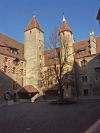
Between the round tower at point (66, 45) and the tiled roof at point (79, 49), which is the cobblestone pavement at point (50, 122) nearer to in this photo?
the round tower at point (66, 45)

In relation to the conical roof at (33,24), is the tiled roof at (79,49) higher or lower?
lower

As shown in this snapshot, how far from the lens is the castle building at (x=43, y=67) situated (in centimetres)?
2583

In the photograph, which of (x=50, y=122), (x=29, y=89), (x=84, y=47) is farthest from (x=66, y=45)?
(x=50, y=122)

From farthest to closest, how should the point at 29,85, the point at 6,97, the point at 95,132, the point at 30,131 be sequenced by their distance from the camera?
the point at 29,85
the point at 6,97
the point at 30,131
the point at 95,132

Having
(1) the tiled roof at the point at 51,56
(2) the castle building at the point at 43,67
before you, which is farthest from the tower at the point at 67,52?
(1) the tiled roof at the point at 51,56

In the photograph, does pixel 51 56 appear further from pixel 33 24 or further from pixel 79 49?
pixel 33 24

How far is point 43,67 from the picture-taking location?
3120cm

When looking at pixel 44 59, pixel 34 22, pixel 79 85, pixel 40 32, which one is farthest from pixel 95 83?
pixel 34 22

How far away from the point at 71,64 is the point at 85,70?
9.69 feet

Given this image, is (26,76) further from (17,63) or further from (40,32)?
(40,32)

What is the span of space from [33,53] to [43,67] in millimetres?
3857

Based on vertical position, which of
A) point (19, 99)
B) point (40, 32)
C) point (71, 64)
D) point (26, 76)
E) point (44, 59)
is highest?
point (40, 32)

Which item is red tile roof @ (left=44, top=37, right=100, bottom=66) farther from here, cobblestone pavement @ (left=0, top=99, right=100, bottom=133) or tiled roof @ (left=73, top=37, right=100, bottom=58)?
cobblestone pavement @ (left=0, top=99, right=100, bottom=133)

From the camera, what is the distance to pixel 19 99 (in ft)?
88.0
